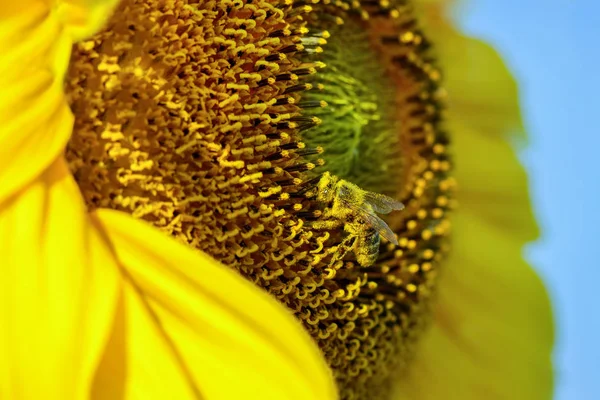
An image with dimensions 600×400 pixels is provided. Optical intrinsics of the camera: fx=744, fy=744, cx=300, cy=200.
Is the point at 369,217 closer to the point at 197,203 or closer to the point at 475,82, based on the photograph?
the point at 197,203

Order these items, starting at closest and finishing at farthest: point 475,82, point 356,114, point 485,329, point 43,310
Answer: point 43,310
point 356,114
point 485,329
point 475,82

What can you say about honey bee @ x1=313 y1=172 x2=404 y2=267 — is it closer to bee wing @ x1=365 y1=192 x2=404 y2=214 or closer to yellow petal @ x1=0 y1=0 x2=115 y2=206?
bee wing @ x1=365 y1=192 x2=404 y2=214

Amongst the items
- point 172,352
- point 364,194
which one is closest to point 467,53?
point 364,194

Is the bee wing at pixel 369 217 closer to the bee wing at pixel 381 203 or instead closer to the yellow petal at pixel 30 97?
the bee wing at pixel 381 203

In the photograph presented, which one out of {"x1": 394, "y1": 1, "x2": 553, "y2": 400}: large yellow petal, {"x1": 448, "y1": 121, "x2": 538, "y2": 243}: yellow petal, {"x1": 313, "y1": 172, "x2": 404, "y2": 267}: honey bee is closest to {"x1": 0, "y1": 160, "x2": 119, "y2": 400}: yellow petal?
{"x1": 313, "y1": 172, "x2": 404, "y2": 267}: honey bee

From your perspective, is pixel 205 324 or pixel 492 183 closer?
pixel 205 324

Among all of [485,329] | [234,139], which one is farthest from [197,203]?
[485,329]

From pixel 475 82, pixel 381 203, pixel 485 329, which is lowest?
pixel 485 329

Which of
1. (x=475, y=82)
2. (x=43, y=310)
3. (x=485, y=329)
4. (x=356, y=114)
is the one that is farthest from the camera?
(x=475, y=82)

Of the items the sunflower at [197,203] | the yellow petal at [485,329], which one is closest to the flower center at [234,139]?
the sunflower at [197,203]
